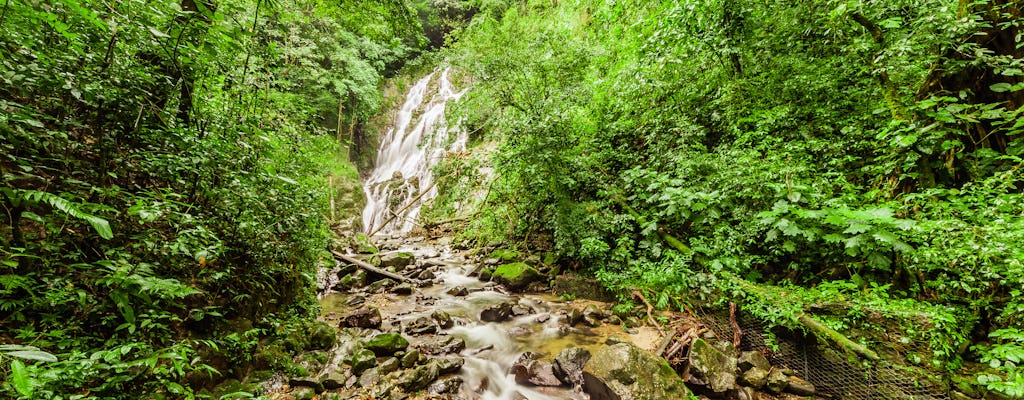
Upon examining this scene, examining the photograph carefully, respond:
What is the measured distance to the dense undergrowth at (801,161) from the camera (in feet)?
10.1

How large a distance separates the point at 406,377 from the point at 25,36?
4123 mm

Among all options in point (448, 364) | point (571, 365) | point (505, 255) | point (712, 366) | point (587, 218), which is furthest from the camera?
point (505, 255)

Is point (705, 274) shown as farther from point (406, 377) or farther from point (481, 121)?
point (481, 121)

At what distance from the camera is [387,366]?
4270 millimetres

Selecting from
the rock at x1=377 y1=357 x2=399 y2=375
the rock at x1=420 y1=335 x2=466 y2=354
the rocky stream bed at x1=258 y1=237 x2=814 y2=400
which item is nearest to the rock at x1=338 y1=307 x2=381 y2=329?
the rocky stream bed at x1=258 y1=237 x2=814 y2=400

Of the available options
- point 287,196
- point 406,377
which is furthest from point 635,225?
point 287,196

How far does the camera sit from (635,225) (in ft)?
21.0

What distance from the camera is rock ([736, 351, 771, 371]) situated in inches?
156

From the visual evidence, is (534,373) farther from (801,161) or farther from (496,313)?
(801,161)

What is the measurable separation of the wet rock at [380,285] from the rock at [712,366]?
6.40 m

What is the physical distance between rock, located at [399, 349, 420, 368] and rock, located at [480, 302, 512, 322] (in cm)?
197

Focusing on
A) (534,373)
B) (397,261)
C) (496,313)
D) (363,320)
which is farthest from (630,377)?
(397,261)

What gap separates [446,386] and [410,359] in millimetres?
625

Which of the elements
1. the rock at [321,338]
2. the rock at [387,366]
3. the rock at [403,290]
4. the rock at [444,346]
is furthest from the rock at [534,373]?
the rock at [403,290]
